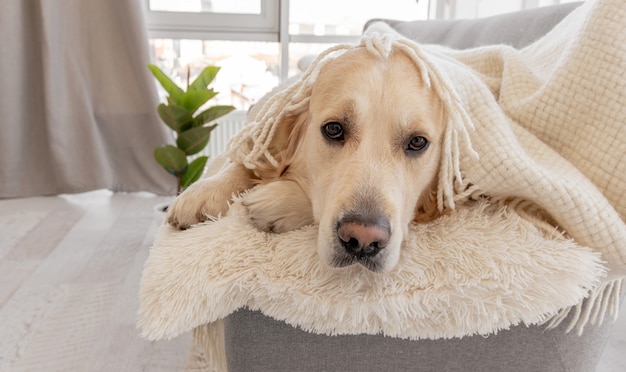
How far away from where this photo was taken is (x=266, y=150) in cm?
115

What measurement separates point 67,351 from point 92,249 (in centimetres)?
101

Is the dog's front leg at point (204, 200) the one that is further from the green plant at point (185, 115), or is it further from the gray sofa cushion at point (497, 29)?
the green plant at point (185, 115)

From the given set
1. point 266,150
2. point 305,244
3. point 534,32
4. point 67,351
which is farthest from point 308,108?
point 67,351

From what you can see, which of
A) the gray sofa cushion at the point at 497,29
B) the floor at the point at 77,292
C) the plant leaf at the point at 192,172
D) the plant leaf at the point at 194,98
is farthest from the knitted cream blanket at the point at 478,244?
the plant leaf at the point at 192,172

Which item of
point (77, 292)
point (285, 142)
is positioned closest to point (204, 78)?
point (77, 292)

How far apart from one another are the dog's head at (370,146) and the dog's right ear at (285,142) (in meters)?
0.04

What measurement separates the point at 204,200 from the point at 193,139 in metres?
1.87

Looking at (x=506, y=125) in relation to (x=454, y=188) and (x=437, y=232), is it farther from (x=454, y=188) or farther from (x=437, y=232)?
→ (x=437, y=232)

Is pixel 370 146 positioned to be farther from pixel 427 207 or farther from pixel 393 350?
pixel 393 350

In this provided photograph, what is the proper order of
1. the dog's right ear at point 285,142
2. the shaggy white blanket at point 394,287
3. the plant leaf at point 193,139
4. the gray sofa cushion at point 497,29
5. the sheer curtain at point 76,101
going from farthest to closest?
the sheer curtain at point 76,101 → the plant leaf at point 193,139 → the gray sofa cushion at point 497,29 → the dog's right ear at point 285,142 → the shaggy white blanket at point 394,287

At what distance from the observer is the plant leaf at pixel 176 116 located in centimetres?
271

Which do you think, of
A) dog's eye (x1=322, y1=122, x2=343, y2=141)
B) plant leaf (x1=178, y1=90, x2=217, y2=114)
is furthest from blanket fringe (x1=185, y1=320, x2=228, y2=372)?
plant leaf (x1=178, y1=90, x2=217, y2=114)

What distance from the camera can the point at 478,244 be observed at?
2.77 ft

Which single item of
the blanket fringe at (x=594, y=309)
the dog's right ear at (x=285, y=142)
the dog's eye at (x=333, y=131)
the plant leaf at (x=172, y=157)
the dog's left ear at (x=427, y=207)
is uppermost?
the dog's eye at (x=333, y=131)
